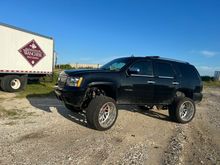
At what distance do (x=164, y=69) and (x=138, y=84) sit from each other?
129 centimetres

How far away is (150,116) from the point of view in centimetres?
931

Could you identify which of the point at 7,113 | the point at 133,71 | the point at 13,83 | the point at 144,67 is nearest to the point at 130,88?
the point at 133,71

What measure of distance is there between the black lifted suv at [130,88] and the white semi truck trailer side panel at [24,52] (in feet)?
25.6

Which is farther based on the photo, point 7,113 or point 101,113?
point 7,113

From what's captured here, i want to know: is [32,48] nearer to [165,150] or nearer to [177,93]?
[177,93]

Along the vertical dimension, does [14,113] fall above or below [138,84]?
below

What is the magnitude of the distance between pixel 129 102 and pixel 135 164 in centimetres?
302

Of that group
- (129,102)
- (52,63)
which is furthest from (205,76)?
(129,102)

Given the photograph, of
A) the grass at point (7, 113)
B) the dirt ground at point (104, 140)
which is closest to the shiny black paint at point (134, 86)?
the dirt ground at point (104, 140)

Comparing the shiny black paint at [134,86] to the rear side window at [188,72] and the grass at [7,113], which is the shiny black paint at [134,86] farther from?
the grass at [7,113]

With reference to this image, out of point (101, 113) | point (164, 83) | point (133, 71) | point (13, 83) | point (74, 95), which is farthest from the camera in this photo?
point (13, 83)

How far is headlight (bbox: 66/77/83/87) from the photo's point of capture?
22.0ft

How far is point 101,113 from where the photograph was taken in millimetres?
6922

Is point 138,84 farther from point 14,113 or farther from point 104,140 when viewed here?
point 14,113
